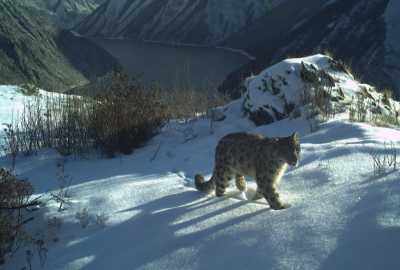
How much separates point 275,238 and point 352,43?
46402mm

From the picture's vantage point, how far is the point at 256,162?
4.91 meters

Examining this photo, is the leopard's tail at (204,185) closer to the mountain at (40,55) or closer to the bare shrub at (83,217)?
Result: the bare shrub at (83,217)

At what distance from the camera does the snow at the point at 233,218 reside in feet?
12.4

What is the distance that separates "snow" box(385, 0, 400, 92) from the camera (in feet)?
126

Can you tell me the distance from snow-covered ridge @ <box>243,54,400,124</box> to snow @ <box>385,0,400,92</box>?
97.5 feet

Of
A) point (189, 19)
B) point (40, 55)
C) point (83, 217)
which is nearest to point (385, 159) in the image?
point (83, 217)

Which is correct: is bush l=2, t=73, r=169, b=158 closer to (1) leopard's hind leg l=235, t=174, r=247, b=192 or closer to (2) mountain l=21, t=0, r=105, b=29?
(1) leopard's hind leg l=235, t=174, r=247, b=192

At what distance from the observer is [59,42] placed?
72875 mm

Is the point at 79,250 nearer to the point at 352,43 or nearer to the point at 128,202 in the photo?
the point at 128,202

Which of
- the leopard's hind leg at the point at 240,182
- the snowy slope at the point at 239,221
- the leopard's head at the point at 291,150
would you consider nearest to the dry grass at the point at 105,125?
the snowy slope at the point at 239,221

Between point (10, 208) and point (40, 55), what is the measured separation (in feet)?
191

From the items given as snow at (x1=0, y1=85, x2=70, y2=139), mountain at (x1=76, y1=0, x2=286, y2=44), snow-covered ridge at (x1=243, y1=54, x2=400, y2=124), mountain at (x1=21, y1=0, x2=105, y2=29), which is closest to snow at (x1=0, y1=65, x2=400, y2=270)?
snow-covered ridge at (x1=243, y1=54, x2=400, y2=124)

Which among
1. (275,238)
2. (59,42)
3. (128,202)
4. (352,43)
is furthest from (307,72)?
(59,42)

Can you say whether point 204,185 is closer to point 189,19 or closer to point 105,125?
point 105,125
